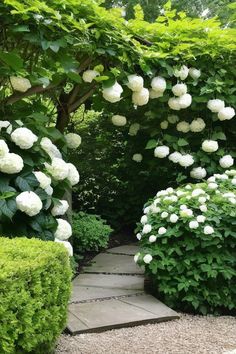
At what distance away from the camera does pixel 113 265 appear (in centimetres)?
476

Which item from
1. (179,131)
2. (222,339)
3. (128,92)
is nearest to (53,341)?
(222,339)

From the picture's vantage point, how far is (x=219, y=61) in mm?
4949

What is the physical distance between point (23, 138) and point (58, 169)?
40 centimetres

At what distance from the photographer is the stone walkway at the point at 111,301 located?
10.5 feet

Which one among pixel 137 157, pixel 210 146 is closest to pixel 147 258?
pixel 210 146

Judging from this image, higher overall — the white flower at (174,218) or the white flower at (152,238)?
the white flower at (174,218)

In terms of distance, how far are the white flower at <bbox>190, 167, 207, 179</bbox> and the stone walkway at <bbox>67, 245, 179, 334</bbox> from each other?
45.4 inches

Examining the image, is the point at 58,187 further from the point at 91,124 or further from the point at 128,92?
the point at 91,124

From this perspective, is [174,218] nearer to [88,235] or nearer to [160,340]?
[160,340]

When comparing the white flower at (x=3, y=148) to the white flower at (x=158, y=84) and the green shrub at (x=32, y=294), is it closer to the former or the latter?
the green shrub at (x=32, y=294)

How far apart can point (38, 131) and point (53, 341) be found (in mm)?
1493

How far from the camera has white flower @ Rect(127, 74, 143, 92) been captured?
4.20 meters

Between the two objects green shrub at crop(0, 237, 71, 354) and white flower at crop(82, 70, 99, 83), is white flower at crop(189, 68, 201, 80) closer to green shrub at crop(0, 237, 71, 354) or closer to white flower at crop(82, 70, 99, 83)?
white flower at crop(82, 70, 99, 83)

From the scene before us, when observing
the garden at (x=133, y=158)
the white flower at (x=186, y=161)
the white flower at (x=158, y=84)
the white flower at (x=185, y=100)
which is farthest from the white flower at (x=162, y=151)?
the white flower at (x=158, y=84)
